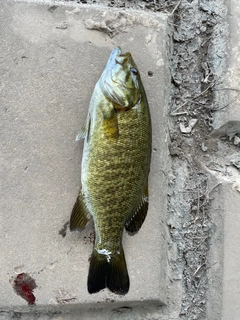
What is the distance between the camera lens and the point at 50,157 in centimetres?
133

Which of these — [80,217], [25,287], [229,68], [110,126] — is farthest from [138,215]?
[229,68]

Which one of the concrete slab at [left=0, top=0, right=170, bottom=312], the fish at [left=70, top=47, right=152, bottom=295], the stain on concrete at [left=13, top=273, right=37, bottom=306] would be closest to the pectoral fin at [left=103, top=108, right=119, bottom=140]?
the fish at [left=70, top=47, right=152, bottom=295]

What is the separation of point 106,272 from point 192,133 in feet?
1.75

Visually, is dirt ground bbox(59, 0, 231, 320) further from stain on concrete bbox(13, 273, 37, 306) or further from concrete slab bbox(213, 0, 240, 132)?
stain on concrete bbox(13, 273, 37, 306)

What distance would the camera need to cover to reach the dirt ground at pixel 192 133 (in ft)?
4.64

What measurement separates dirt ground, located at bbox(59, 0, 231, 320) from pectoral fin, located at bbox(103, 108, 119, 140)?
28 cm

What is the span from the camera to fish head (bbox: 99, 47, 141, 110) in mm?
1256

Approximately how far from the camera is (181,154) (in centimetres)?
144

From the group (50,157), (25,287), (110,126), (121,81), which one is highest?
(121,81)

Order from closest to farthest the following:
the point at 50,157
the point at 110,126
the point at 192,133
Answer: the point at 110,126, the point at 50,157, the point at 192,133

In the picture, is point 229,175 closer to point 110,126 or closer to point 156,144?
point 156,144

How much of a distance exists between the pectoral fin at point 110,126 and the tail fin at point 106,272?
1.12 feet

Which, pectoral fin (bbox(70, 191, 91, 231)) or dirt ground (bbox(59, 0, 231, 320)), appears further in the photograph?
dirt ground (bbox(59, 0, 231, 320))

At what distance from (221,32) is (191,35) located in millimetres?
99
